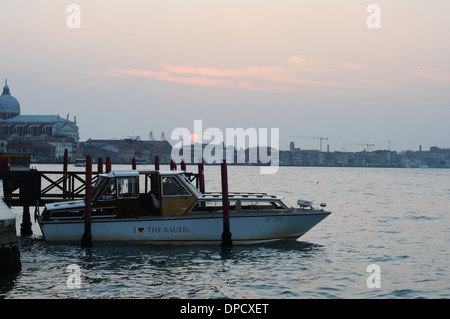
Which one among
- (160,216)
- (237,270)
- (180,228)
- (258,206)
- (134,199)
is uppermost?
(134,199)

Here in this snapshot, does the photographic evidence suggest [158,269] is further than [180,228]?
No

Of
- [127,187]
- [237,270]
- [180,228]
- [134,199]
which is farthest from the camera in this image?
[180,228]

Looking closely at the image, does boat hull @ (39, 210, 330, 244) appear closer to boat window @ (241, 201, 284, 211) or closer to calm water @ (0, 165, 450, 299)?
calm water @ (0, 165, 450, 299)

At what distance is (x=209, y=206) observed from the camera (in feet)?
78.5

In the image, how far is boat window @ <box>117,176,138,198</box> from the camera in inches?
905

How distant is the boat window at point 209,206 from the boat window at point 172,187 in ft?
2.33

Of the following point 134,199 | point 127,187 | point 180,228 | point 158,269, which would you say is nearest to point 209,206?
point 180,228

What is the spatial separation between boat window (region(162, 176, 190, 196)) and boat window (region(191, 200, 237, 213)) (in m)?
0.71

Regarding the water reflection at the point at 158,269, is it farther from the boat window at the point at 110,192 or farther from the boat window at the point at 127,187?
the boat window at the point at 127,187

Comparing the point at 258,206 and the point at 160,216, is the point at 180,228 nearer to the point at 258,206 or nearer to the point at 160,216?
the point at 160,216

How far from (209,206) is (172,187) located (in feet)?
5.80

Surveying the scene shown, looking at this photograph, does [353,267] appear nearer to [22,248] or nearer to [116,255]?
[116,255]

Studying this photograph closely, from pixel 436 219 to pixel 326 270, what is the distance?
2564cm

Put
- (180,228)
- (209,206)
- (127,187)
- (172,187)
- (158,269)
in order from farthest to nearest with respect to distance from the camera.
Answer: (209,206), (172,187), (180,228), (127,187), (158,269)
